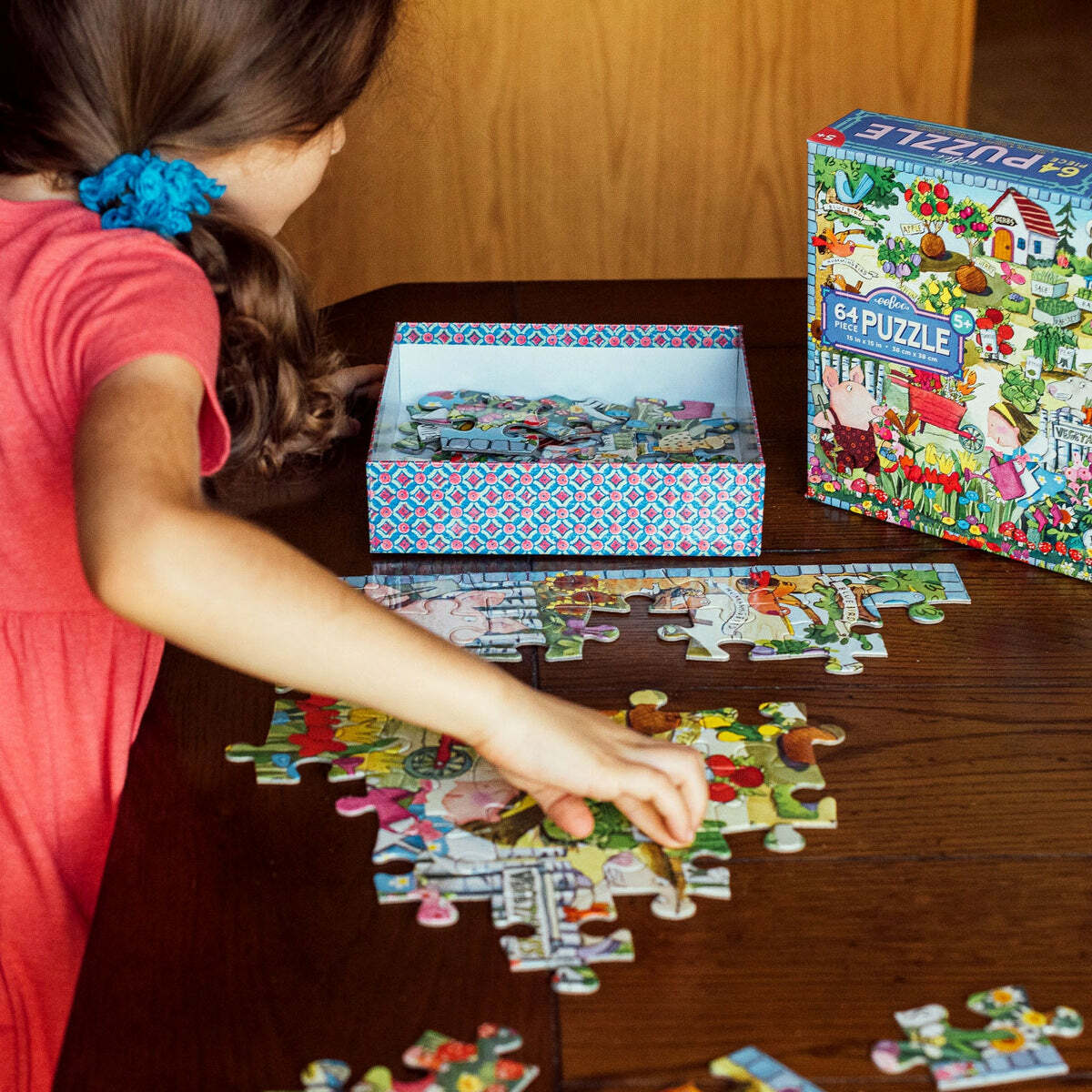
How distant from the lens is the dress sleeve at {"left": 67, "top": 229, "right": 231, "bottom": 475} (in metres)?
0.79

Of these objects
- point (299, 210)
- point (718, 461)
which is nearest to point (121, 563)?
point (718, 461)

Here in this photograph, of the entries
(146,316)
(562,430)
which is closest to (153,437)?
(146,316)

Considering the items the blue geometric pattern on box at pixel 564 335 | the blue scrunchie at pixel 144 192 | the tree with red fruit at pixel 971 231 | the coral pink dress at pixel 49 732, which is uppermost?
the blue scrunchie at pixel 144 192

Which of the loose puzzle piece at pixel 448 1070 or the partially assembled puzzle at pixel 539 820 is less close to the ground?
the loose puzzle piece at pixel 448 1070

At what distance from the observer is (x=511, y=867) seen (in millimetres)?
799

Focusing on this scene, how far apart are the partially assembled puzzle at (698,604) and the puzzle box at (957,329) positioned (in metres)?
0.09

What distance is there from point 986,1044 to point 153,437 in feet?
1.80

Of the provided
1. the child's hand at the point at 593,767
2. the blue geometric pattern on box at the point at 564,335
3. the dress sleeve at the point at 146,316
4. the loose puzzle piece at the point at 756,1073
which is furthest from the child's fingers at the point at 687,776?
the blue geometric pattern on box at the point at 564,335

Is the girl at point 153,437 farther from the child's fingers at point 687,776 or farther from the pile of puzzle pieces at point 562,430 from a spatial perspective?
the pile of puzzle pieces at point 562,430

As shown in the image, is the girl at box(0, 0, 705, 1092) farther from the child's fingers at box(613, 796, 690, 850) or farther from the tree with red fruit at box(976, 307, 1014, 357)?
the tree with red fruit at box(976, 307, 1014, 357)

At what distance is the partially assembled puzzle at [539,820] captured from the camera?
2.50ft

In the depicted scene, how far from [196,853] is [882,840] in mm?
429

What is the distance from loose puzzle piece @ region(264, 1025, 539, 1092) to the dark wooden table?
1cm

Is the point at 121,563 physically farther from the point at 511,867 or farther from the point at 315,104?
the point at 315,104
